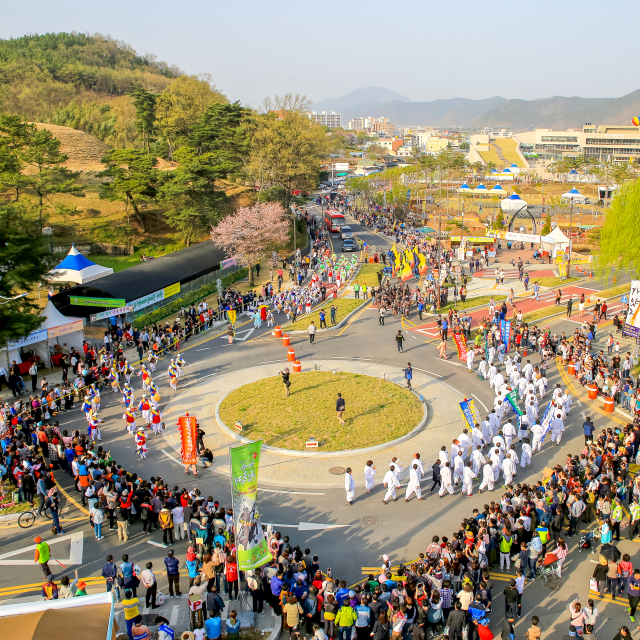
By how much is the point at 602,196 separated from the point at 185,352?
79.5 m

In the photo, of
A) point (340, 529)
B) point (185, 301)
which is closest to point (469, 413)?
point (340, 529)

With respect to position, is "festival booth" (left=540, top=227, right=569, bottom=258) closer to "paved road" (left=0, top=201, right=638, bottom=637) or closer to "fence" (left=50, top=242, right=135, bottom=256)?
"paved road" (left=0, top=201, right=638, bottom=637)

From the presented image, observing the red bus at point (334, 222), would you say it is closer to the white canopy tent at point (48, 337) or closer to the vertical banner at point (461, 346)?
the vertical banner at point (461, 346)

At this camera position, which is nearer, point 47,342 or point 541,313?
point 47,342

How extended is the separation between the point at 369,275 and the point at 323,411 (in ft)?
86.5

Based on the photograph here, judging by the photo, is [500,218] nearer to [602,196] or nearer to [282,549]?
[602,196]

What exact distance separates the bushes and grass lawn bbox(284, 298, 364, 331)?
6310 mm

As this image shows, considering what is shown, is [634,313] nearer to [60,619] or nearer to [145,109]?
[60,619]

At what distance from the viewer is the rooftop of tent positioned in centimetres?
2966

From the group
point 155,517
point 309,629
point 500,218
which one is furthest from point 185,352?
point 500,218

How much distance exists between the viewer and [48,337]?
25.8 meters

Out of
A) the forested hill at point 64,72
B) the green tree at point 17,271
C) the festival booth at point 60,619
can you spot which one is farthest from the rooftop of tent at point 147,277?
the forested hill at point 64,72

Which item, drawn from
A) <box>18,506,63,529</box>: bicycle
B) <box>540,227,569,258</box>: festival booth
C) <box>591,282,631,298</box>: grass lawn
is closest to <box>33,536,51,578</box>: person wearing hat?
<box>18,506,63,529</box>: bicycle

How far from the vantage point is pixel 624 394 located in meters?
21.4
